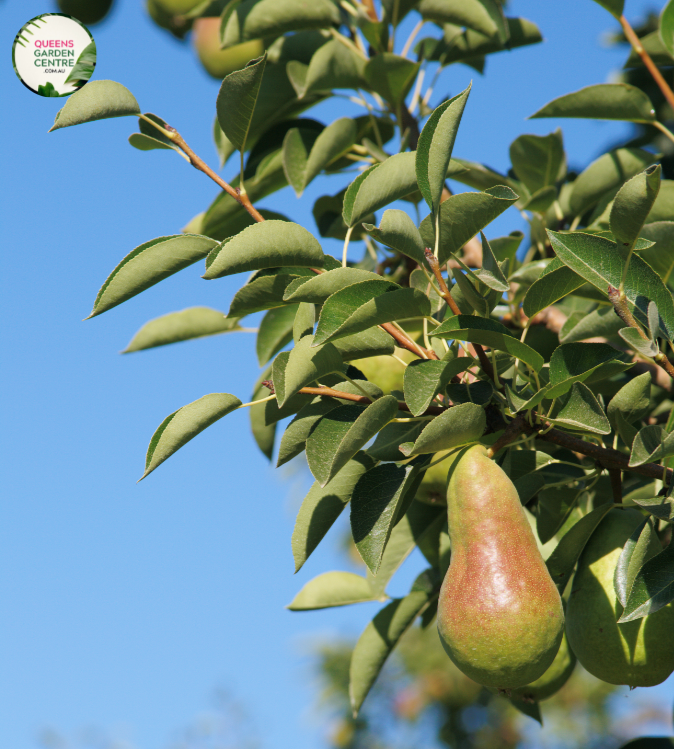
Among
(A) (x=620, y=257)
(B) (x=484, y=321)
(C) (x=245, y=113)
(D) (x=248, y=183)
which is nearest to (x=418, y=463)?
(B) (x=484, y=321)

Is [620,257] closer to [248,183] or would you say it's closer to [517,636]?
[517,636]

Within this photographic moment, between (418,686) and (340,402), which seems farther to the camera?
(418,686)

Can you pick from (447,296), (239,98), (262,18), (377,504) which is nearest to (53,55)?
(262,18)

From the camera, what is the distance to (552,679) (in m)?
1.59

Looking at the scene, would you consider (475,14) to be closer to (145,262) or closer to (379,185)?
(379,185)

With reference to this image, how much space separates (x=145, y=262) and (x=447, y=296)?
1.51ft

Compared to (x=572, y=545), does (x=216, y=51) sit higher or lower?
higher

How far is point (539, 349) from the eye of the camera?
1807mm

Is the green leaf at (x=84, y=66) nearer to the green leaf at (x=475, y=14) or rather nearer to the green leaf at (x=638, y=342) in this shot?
the green leaf at (x=475, y=14)

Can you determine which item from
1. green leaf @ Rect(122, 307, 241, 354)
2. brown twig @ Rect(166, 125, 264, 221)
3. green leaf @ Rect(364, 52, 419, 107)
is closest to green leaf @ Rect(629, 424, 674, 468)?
brown twig @ Rect(166, 125, 264, 221)

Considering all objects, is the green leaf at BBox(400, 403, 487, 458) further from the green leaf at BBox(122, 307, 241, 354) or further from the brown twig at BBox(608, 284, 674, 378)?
the green leaf at BBox(122, 307, 241, 354)

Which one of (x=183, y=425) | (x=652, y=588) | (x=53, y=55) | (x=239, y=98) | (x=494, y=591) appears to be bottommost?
(x=652, y=588)

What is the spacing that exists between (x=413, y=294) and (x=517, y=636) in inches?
18.8

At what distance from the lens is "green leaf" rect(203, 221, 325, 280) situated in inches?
41.1
